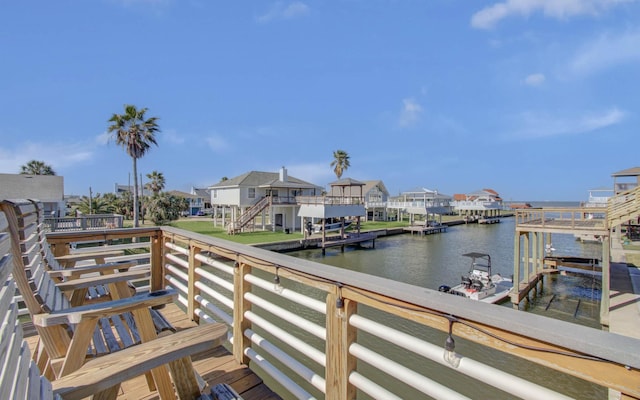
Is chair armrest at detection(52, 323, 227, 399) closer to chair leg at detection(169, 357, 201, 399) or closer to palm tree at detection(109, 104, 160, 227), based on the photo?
chair leg at detection(169, 357, 201, 399)

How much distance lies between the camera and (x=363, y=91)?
29703 mm

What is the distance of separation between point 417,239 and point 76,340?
90.6ft

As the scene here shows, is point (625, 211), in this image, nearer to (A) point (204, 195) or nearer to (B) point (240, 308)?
(B) point (240, 308)

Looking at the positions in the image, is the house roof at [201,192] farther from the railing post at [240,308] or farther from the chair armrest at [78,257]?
the railing post at [240,308]

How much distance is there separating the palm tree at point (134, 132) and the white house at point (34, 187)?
6.15 m

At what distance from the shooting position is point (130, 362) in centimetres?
124

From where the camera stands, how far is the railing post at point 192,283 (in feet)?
11.0

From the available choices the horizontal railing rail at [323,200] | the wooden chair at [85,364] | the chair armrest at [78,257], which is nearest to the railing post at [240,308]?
the wooden chair at [85,364]

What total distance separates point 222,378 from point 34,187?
27.6 metres

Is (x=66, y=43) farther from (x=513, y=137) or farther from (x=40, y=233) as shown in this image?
(x=513, y=137)

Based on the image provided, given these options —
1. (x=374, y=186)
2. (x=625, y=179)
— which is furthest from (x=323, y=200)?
(x=374, y=186)

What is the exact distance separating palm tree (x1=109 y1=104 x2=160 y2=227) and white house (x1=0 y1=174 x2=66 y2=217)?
20.2 feet

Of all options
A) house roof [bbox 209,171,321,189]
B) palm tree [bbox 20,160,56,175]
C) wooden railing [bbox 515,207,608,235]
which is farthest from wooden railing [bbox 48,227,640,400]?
palm tree [bbox 20,160,56,175]

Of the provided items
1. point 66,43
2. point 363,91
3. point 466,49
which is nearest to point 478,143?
point 363,91
